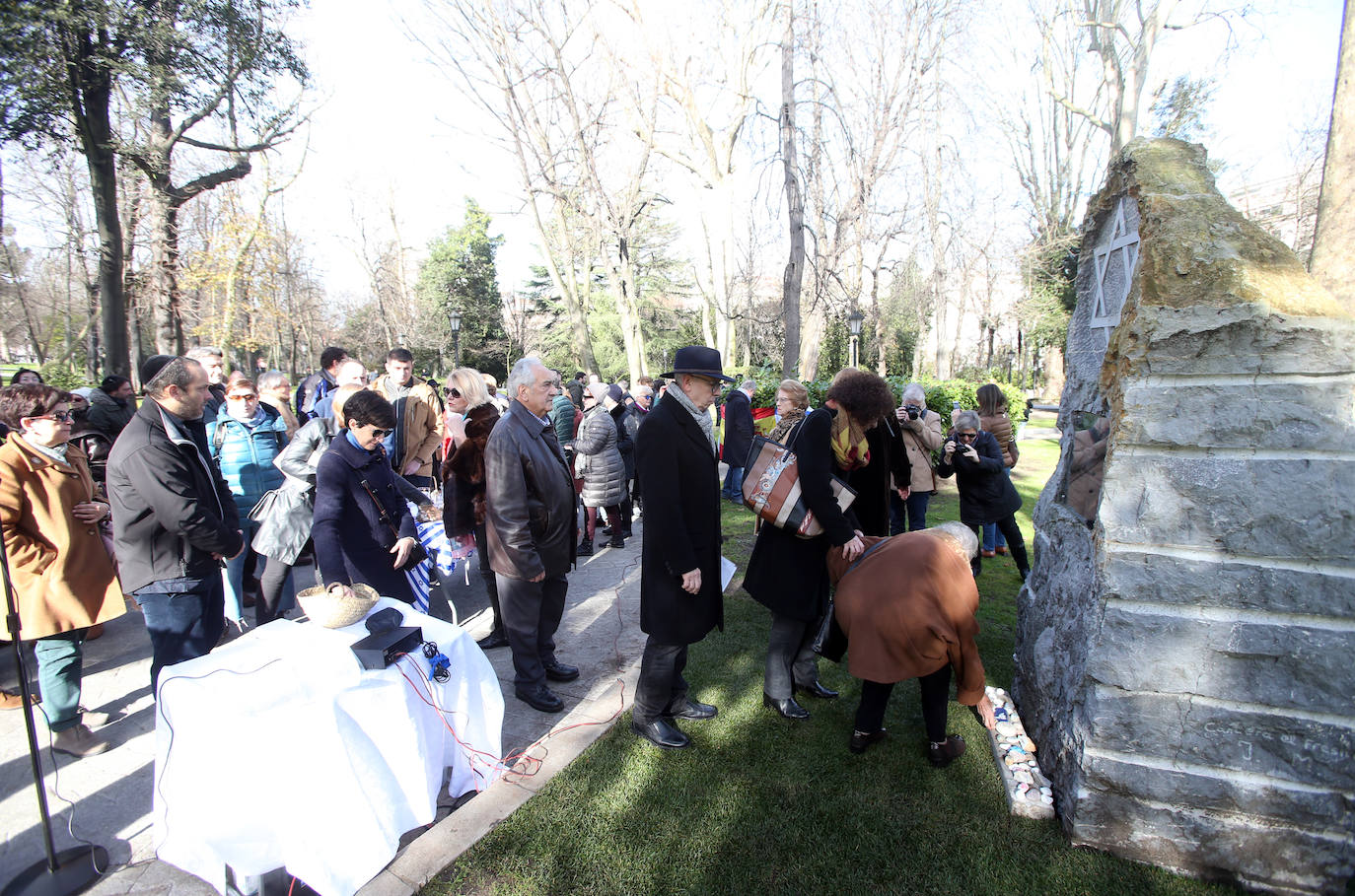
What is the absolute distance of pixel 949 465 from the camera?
18.6ft

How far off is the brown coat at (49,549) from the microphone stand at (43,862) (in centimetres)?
92

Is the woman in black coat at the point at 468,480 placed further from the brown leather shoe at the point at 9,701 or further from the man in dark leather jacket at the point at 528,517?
the brown leather shoe at the point at 9,701

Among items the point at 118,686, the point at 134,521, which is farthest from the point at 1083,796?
the point at 118,686

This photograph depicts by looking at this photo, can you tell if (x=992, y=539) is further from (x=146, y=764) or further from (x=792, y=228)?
(x=792, y=228)

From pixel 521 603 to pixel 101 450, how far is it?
16.0 ft

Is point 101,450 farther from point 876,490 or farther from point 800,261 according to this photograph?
point 800,261

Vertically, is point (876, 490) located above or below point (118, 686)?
above

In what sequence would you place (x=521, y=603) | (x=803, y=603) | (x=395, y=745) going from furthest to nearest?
(x=521, y=603) → (x=803, y=603) → (x=395, y=745)

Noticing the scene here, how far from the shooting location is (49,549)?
3.38 m

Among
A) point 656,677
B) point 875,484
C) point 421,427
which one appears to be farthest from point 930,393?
point 656,677

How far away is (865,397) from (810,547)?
950mm

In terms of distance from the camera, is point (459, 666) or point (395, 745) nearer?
point (395, 745)

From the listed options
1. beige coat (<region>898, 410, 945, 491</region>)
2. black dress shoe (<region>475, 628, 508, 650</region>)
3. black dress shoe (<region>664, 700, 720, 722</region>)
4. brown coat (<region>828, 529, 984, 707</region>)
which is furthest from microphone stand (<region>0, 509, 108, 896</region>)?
beige coat (<region>898, 410, 945, 491</region>)

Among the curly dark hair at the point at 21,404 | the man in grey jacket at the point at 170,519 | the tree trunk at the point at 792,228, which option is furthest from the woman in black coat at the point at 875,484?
the tree trunk at the point at 792,228
